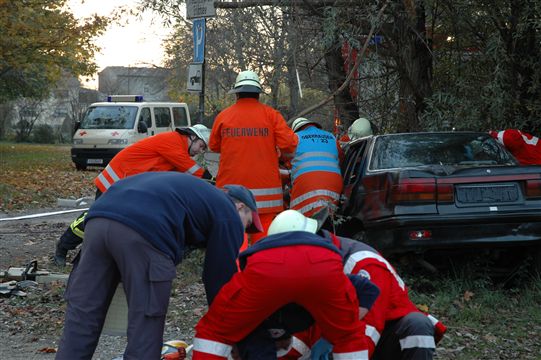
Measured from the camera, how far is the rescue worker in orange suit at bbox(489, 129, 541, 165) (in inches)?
326

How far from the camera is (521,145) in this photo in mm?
8312

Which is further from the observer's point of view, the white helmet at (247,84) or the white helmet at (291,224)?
the white helmet at (247,84)

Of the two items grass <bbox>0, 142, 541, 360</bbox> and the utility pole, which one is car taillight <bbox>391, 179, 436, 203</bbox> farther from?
the utility pole

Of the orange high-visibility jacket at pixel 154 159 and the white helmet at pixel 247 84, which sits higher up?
the white helmet at pixel 247 84

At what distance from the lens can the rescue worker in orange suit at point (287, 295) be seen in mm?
3658

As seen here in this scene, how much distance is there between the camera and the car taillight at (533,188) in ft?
22.7

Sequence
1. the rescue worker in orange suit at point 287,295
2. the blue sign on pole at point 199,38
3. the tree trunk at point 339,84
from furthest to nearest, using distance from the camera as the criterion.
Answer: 1. the tree trunk at point 339,84
2. the blue sign on pole at point 199,38
3. the rescue worker in orange suit at point 287,295

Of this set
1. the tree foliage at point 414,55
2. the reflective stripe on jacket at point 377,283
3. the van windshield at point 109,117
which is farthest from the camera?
the van windshield at point 109,117

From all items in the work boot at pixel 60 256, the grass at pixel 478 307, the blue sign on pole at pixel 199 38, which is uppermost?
the blue sign on pole at pixel 199 38

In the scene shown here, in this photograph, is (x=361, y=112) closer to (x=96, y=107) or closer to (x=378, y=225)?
(x=378, y=225)

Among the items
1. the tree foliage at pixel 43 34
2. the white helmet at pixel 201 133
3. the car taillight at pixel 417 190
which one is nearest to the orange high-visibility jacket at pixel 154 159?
the white helmet at pixel 201 133

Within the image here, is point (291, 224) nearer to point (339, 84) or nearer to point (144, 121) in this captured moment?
point (339, 84)

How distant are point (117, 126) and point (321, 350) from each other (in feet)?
65.8

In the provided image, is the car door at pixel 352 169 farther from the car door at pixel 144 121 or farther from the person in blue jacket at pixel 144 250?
the car door at pixel 144 121
